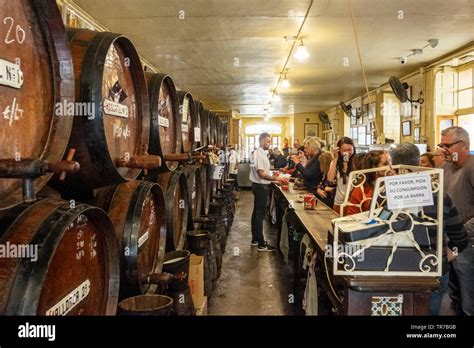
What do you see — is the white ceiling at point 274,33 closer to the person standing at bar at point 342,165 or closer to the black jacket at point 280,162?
the person standing at bar at point 342,165

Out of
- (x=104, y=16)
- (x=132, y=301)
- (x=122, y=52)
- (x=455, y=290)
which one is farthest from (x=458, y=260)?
(x=104, y=16)

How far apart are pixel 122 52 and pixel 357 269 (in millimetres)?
1624

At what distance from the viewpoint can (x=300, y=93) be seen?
12250mm

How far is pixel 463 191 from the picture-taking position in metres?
3.18

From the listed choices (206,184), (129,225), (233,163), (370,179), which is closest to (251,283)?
(206,184)

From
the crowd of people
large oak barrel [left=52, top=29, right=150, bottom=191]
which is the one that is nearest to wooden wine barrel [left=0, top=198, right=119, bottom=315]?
large oak barrel [left=52, top=29, right=150, bottom=191]

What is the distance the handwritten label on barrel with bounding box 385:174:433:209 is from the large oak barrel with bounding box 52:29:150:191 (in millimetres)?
1288

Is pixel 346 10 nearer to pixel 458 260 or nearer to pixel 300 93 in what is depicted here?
pixel 458 260

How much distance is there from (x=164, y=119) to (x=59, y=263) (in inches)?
66.5

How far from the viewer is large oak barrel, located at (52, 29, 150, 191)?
5.46ft

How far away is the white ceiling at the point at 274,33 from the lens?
14.8 feet

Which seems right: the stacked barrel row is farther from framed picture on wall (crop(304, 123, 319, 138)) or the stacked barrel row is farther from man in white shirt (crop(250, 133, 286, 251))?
framed picture on wall (crop(304, 123, 319, 138))

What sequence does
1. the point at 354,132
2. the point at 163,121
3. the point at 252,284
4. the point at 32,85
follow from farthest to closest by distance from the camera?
the point at 354,132, the point at 252,284, the point at 163,121, the point at 32,85

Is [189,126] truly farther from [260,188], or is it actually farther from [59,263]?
[59,263]
